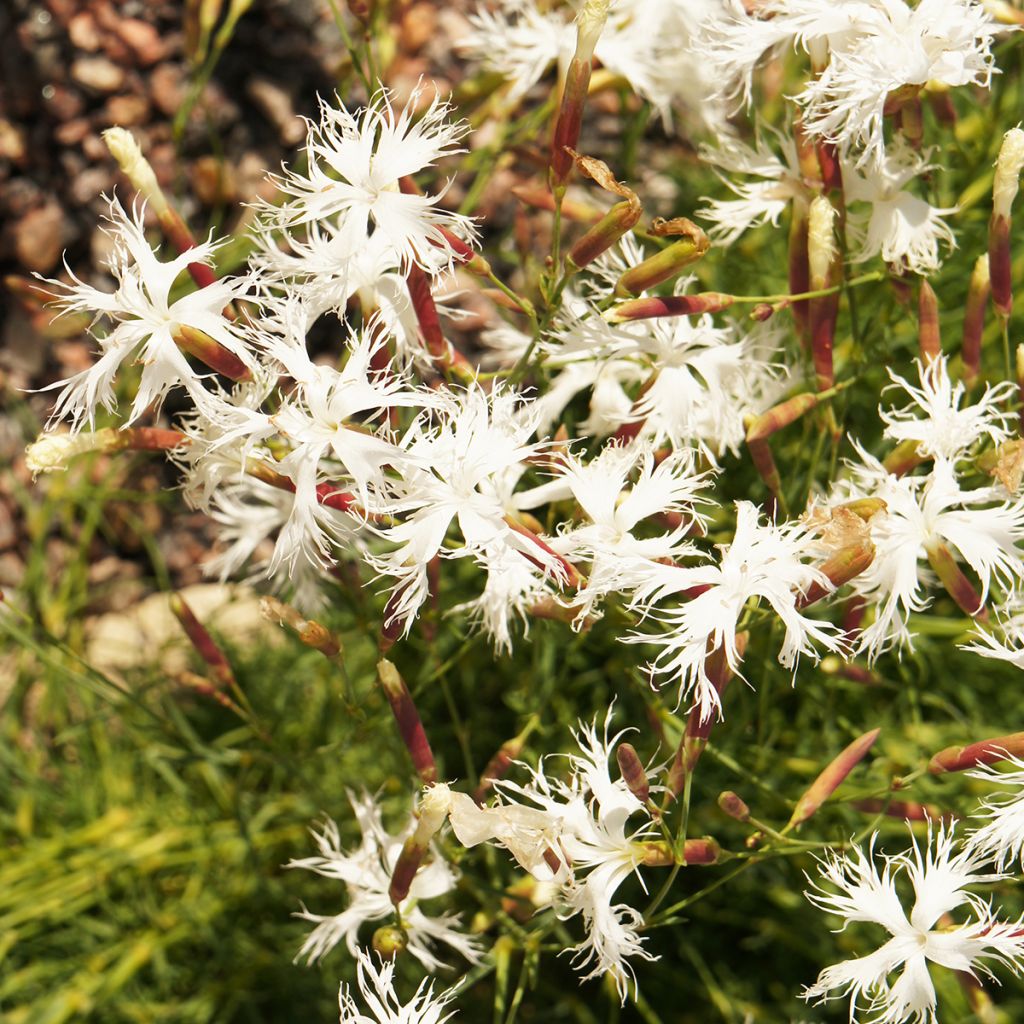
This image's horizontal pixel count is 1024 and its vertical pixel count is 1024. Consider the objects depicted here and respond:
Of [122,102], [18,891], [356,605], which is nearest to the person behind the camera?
[356,605]

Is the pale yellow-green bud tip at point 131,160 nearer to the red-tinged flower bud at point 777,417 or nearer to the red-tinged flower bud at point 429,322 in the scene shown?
the red-tinged flower bud at point 429,322

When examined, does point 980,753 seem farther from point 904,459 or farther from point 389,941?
point 389,941

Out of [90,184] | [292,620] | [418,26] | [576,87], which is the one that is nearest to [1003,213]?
[576,87]

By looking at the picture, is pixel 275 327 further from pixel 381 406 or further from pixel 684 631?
pixel 684 631

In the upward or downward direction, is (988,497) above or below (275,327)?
below

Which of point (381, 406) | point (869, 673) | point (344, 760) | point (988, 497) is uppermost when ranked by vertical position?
point (381, 406)

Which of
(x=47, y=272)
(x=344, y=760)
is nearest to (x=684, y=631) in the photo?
(x=344, y=760)

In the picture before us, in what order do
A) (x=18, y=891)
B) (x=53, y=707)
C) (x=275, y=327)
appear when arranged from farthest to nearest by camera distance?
(x=53, y=707)
(x=18, y=891)
(x=275, y=327)
